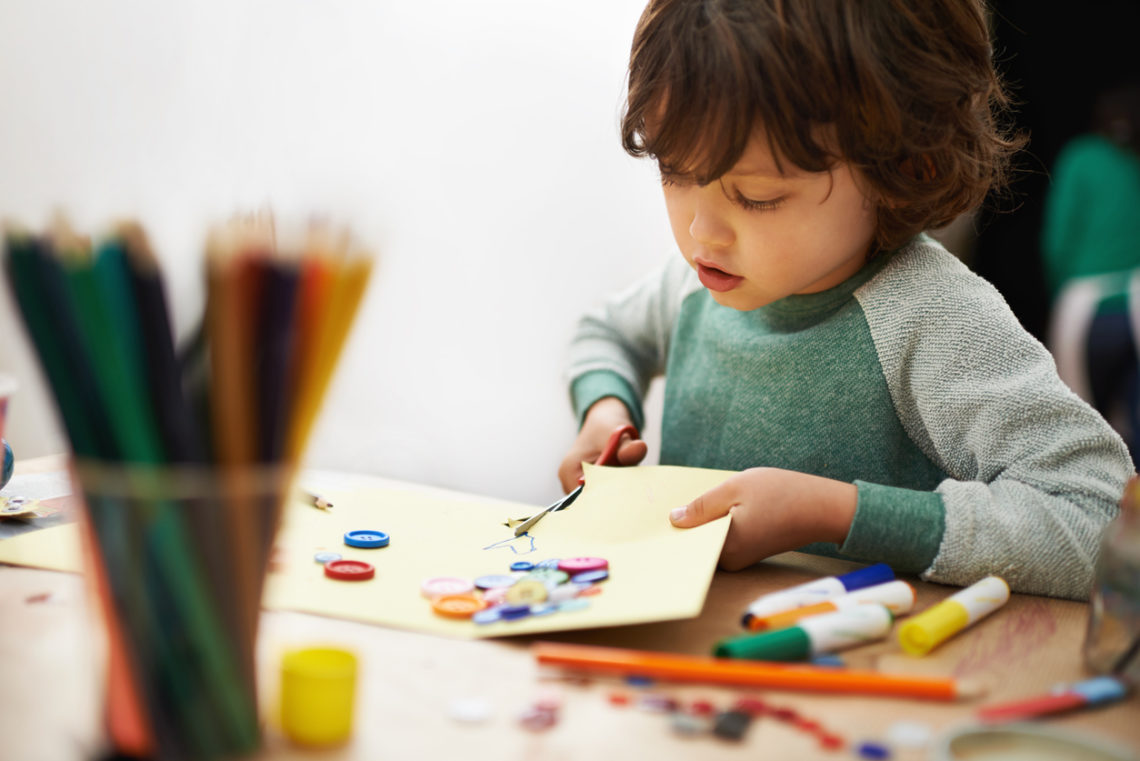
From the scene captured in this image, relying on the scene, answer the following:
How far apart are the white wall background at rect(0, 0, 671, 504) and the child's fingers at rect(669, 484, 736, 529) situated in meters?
0.58

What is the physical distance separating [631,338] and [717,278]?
0.92 ft

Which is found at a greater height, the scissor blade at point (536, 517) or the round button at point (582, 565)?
the round button at point (582, 565)

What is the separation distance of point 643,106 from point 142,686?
Result: 1.71 ft

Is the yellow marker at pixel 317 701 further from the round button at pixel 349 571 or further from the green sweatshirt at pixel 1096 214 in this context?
the green sweatshirt at pixel 1096 214

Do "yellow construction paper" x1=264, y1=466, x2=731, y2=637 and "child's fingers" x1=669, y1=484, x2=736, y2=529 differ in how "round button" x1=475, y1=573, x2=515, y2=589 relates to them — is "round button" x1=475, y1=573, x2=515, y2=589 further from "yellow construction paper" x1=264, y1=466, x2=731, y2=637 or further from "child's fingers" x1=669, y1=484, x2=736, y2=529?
"child's fingers" x1=669, y1=484, x2=736, y2=529

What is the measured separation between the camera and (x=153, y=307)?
301 mm

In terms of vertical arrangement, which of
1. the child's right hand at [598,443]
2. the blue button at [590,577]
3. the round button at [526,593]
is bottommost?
the child's right hand at [598,443]

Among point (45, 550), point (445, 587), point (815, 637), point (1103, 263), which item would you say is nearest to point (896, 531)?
point (815, 637)

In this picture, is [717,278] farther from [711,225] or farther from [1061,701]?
[1061,701]

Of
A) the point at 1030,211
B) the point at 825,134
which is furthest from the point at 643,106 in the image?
the point at 1030,211

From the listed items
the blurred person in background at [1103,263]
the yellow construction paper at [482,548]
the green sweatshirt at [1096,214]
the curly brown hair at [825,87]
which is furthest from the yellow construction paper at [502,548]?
the green sweatshirt at [1096,214]

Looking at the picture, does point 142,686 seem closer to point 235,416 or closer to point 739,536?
point 235,416

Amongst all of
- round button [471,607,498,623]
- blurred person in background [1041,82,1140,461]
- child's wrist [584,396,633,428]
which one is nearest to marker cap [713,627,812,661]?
round button [471,607,498,623]

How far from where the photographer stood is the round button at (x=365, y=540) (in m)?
0.58
